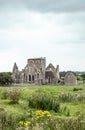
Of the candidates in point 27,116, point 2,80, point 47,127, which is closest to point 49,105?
point 27,116

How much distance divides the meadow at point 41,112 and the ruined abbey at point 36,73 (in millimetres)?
64850

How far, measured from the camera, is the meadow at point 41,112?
13.7 metres

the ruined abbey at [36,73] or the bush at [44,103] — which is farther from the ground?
the ruined abbey at [36,73]

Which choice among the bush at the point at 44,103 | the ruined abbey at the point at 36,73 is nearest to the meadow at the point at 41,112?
the bush at the point at 44,103

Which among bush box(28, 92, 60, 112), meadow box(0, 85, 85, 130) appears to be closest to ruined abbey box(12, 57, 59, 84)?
meadow box(0, 85, 85, 130)

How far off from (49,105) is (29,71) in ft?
238

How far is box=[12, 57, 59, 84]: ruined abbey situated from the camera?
317 feet

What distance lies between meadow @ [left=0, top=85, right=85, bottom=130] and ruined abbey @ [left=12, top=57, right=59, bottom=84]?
6485cm

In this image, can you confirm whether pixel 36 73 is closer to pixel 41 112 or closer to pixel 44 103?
pixel 44 103

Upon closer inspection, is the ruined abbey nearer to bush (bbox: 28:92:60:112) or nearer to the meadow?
the meadow

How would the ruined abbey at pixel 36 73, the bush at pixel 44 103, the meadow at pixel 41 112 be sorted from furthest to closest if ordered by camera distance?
the ruined abbey at pixel 36 73 → the bush at pixel 44 103 → the meadow at pixel 41 112

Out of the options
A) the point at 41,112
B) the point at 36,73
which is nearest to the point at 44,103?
the point at 41,112

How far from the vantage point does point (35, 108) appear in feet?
77.9

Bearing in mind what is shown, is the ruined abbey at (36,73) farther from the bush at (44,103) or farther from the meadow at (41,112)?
the bush at (44,103)
